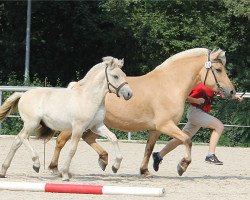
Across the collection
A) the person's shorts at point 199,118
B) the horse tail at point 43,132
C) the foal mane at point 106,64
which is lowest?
the horse tail at point 43,132

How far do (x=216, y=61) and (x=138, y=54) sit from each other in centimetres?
2297

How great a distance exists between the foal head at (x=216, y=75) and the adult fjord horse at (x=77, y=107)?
1.35 m

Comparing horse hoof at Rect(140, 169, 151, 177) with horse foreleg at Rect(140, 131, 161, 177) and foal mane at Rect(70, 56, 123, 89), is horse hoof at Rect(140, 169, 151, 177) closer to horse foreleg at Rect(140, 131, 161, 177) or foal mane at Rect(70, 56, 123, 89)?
horse foreleg at Rect(140, 131, 161, 177)

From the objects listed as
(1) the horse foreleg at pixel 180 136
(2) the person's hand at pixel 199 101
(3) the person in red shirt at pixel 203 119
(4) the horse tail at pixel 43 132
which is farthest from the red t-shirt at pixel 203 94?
(4) the horse tail at pixel 43 132

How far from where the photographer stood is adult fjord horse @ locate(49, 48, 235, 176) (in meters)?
11.4

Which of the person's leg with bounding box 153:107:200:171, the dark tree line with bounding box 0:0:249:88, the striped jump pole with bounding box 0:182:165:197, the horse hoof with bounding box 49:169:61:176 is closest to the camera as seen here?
the striped jump pole with bounding box 0:182:165:197

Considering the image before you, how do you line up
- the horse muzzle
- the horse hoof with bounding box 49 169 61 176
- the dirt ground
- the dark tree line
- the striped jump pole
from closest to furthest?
the striped jump pole → the dirt ground → the horse muzzle → the horse hoof with bounding box 49 169 61 176 → the dark tree line

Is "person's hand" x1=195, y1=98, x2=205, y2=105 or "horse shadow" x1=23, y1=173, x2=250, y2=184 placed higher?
"person's hand" x1=195, y1=98, x2=205, y2=105

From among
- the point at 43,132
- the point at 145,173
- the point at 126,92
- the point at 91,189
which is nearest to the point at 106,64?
the point at 126,92

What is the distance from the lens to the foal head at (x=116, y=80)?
10773mm

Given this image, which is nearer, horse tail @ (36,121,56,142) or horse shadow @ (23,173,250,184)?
horse shadow @ (23,173,250,184)

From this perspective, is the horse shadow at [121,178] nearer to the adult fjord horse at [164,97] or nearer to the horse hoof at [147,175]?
the horse hoof at [147,175]

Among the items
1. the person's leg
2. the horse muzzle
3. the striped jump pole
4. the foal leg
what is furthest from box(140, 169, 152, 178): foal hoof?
the striped jump pole

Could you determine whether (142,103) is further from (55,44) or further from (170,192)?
(55,44)
